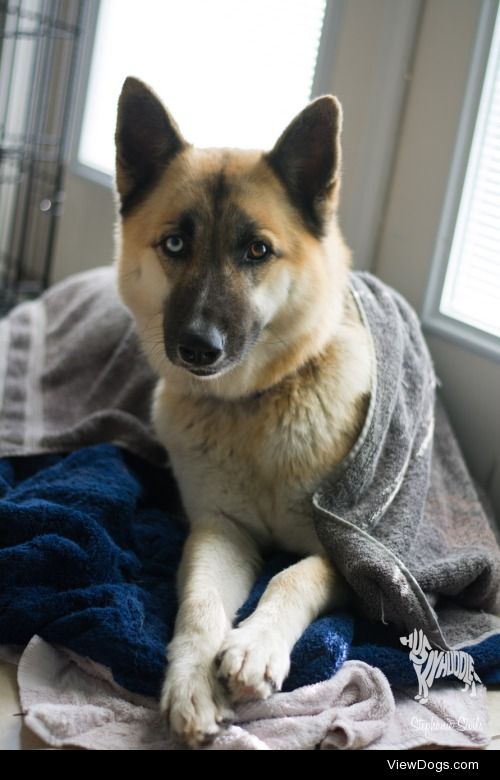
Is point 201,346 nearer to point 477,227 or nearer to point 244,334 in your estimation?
point 244,334

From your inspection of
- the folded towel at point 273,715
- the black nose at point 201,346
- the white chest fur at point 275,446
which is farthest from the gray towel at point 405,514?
the black nose at point 201,346

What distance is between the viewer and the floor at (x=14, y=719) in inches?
54.0

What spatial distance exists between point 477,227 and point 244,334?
3.02 feet

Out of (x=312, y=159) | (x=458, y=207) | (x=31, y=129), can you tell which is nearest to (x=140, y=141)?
(x=312, y=159)

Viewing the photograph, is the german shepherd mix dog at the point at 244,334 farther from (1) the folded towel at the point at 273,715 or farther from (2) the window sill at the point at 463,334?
(2) the window sill at the point at 463,334

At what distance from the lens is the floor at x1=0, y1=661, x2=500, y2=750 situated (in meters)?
1.37

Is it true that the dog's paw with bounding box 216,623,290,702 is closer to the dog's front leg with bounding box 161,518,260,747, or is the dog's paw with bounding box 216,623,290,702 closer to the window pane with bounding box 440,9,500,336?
the dog's front leg with bounding box 161,518,260,747

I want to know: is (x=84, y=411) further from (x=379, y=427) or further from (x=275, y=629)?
(x=275, y=629)

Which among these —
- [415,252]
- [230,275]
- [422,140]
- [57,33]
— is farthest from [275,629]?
[57,33]

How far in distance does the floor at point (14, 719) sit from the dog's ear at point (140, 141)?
3.20 feet

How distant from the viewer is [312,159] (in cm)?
179

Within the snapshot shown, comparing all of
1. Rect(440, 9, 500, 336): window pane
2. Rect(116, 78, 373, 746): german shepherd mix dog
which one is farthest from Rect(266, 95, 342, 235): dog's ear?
Rect(440, 9, 500, 336): window pane

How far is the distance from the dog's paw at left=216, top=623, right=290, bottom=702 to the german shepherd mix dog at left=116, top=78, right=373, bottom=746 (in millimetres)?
105
